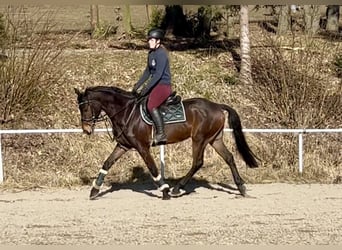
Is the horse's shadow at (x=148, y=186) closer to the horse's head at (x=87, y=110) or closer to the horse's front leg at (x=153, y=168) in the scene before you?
the horse's front leg at (x=153, y=168)

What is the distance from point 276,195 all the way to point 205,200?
1.10m

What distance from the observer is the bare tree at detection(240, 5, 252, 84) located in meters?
15.7

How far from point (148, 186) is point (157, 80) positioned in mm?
2384

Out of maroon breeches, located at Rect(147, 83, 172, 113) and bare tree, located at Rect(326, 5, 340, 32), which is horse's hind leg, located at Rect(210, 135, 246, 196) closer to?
maroon breeches, located at Rect(147, 83, 172, 113)

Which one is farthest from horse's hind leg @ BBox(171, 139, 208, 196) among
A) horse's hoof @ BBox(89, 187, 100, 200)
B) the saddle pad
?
horse's hoof @ BBox(89, 187, 100, 200)

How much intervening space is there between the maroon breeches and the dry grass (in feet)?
8.01

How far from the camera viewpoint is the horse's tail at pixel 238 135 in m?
10.7

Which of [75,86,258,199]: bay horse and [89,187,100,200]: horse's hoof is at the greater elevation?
[75,86,258,199]: bay horse

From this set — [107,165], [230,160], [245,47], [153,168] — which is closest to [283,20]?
[245,47]

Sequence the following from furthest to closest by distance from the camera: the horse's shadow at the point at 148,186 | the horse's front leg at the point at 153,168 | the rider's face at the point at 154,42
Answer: the horse's shadow at the point at 148,186 → the horse's front leg at the point at 153,168 → the rider's face at the point at 154,42

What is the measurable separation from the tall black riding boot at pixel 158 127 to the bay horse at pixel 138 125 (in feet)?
0.35

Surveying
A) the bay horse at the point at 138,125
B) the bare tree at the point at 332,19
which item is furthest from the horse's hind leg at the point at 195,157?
the bare tree at the point at 332,19

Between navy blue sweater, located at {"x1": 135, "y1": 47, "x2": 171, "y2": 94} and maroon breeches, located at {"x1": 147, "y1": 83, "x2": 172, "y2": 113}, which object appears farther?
maroon breeches, located at {"x1": 147, "y1": 83, "x2": 172, "y2": 113}

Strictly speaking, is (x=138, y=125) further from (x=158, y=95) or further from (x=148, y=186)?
(x=148, y=186)
